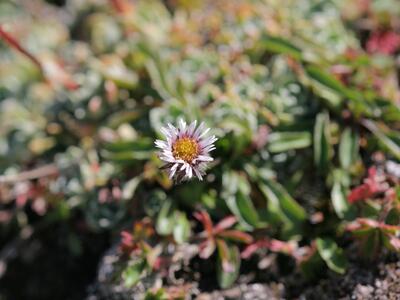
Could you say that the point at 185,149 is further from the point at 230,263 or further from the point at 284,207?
the point at 284,207

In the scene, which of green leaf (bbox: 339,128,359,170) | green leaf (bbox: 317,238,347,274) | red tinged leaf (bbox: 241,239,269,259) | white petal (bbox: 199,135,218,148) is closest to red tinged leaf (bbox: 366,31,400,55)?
green leaf (bbox: 339,128,359,170)

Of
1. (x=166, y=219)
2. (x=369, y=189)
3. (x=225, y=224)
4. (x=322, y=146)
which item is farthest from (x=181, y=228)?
(x=369, y=189)

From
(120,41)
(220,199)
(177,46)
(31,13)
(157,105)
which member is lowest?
(220,199)

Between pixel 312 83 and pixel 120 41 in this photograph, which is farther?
pixel 120 41

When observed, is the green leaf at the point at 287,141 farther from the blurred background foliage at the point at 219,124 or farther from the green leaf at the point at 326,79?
the green leaf at the point at 326,79

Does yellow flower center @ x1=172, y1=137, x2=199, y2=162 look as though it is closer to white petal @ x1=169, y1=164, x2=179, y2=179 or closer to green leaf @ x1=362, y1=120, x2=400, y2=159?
white petal @ x1=169, y1=164, x2=179, y2=179

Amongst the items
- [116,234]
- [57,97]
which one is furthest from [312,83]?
[57,97]

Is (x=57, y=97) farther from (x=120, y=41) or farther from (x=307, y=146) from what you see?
(x=307, y=146)
